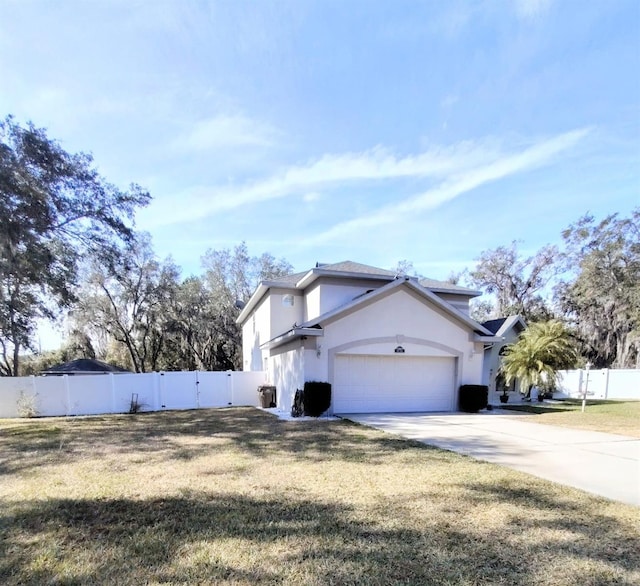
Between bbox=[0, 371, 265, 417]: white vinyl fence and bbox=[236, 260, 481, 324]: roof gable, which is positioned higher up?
bbox=[236, 260, 481, 324]: roof gable

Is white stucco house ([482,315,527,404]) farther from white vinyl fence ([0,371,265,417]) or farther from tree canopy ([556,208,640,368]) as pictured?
white vinyl fence ([0,371,265,417])

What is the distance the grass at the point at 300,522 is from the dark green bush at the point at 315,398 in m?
4.83

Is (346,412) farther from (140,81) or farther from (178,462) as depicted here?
(140,81)

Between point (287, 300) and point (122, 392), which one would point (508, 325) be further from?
point (122, 392)

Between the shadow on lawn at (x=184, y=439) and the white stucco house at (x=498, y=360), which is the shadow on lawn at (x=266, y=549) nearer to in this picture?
the shadow on lawn at (x=184, y=439)

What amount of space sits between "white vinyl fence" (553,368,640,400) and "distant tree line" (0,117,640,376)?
358 cm

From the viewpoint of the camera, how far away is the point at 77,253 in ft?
44.3

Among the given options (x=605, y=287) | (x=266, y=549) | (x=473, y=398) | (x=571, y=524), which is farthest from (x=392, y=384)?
(x=605, y=287)

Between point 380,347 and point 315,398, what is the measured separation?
2.99 meters

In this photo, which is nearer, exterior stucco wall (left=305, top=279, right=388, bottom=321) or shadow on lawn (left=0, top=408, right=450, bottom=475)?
shadow on lawn (left=0, top=408, right=450, bottom=475)

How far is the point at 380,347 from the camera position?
13.9m

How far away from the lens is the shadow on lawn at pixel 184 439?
7531 millimetres

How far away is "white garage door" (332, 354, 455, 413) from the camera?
13594mm

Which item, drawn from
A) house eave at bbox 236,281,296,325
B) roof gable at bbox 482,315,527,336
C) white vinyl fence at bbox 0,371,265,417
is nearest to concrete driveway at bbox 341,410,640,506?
white vinyl fence at bbox 0,371,265,417
